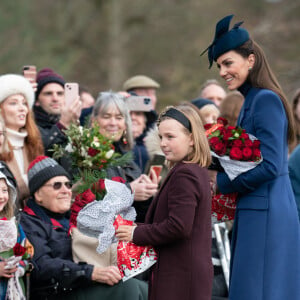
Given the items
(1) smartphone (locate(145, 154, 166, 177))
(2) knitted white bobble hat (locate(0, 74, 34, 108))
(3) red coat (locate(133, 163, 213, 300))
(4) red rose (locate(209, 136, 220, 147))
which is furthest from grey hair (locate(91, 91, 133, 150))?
(3) red coat (locate(133, 163, 213, 300))

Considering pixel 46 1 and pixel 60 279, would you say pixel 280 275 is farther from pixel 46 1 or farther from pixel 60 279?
pixel 46 1

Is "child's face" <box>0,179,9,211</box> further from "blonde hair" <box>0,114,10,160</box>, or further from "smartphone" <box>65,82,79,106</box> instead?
"smartphone" <box>65,82,79,106</box>

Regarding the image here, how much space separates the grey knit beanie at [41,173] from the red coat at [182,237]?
1486mm

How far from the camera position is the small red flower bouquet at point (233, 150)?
4.16 meters

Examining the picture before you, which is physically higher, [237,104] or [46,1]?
[46,1]

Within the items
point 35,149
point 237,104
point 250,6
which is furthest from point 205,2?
point 35,149

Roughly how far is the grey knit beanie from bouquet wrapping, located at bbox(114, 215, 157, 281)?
53.4 inches

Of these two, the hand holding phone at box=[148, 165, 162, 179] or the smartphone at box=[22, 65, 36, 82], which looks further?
the smartphone at box=[22, 65, 36, 82]

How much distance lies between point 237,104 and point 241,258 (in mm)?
2496

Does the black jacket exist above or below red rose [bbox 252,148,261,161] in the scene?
below

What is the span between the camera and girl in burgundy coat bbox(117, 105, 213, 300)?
12.3 ft

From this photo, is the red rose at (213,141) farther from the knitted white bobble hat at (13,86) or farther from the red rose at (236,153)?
the knitted white bobble hat at (13,86)

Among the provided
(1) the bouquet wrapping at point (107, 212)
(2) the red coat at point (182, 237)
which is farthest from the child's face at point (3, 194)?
(2) the red coat at point (182, 237)

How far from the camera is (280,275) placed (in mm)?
4176
